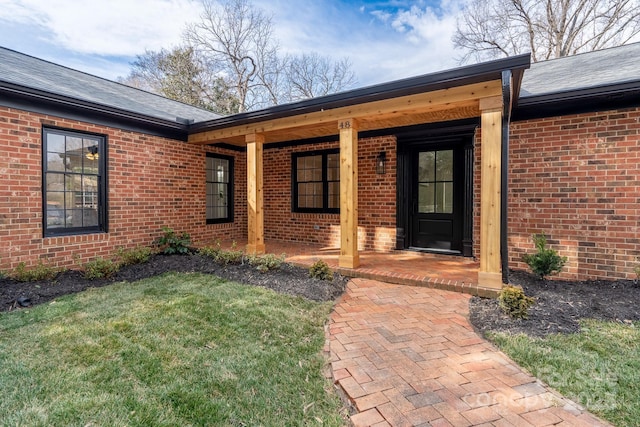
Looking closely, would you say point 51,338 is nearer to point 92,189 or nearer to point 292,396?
point 292,396

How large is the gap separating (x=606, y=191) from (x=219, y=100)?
17097 millimetres

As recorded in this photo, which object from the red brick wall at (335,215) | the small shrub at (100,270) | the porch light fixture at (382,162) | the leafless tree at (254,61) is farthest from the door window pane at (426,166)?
the leafless tree at (254,61)

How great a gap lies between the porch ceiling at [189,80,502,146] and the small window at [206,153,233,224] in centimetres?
103

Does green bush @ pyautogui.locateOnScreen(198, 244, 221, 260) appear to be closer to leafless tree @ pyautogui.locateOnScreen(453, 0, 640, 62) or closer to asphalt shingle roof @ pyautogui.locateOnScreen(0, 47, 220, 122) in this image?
asphalt shingle roof @ pyautogui.locateOnScreen(0, 47, 220, 122)

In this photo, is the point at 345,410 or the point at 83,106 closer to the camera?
the point at 345,410

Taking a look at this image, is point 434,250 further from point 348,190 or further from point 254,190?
point 254,190

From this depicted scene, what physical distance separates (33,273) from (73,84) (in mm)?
3353

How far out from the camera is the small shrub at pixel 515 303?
10.3 ft

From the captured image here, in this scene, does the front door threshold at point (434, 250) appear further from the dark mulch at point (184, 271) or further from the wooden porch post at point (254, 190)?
the wooden porch post at point (254, 190)

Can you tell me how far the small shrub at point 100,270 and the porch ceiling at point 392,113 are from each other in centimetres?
301

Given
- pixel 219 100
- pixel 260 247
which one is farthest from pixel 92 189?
pixel 219 100

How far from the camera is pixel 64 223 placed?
5070 millimetres

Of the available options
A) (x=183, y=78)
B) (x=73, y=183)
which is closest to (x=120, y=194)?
(x=73, y=183)

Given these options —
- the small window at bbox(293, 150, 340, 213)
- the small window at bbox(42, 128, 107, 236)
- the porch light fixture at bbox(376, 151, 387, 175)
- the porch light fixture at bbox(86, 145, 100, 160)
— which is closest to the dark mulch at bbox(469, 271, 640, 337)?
the porch light fixture at bbox(376, 151, 387, 175)
